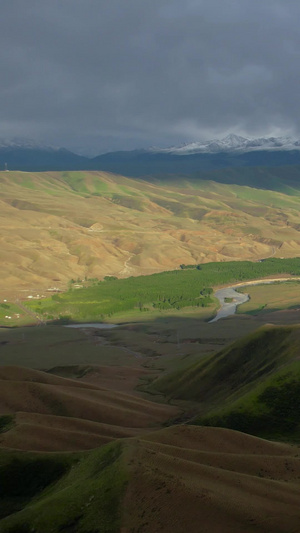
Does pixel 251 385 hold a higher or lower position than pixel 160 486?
lower

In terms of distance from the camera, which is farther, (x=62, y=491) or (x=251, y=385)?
(x=251, y=385)

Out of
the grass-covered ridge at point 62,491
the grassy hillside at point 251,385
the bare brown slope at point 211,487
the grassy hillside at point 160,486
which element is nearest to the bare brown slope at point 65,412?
the grass-covered ridge at point 62,491

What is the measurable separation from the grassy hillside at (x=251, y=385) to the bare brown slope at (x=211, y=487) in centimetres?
1522

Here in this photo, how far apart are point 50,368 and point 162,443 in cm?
9222

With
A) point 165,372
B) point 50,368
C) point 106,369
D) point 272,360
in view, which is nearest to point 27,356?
point 50,368

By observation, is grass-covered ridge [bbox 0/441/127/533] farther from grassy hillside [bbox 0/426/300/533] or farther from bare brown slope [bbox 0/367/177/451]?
bare brown slope [bbox 0/367/177/451]

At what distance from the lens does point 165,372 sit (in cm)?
14550

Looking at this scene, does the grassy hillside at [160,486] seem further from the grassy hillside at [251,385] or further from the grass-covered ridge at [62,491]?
the grassy hillside at [251,385]

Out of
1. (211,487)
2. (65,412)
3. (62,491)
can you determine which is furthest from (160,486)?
(65,412)

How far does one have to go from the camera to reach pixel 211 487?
58469 mm

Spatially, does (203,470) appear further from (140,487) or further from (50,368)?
(50,368)

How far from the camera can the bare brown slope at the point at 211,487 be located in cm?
5359

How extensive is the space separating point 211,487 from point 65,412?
4788 cm

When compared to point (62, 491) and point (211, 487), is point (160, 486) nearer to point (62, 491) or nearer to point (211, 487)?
point (211, 487)
